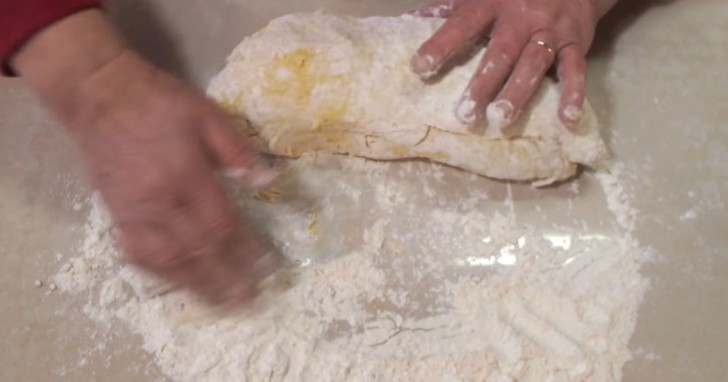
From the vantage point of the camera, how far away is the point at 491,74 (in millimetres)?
1084

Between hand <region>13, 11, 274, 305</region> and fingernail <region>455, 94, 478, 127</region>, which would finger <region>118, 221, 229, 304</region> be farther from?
fingernail <region>455, 94, 478, 127</region>

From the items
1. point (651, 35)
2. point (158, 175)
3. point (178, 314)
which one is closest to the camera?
point (158, 175)

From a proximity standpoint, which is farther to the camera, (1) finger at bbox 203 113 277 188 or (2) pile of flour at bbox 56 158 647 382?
(2) pile of flour at bbox 56 158 647 382

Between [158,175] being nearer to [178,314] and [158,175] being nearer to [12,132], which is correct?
[178,314]

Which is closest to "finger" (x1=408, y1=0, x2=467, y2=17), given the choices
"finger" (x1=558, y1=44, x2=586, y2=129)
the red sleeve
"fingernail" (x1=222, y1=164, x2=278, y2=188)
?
"finger" (x1=558, y1=44, x2=586, y2=129)

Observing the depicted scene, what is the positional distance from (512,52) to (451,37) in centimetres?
10

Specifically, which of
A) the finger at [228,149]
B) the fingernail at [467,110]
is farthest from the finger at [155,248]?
the fingernail at [467,110]

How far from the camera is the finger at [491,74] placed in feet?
3.52

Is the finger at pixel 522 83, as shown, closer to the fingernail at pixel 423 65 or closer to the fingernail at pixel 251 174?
the fingernail at pixel 423 65

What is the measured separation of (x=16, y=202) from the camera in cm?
117

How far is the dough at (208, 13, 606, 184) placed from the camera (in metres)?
1.11

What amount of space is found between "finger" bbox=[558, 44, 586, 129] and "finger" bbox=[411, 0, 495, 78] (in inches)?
5.4

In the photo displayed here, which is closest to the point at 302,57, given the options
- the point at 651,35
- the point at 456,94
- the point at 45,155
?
the point at 456,94

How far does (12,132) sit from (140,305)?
419mm
